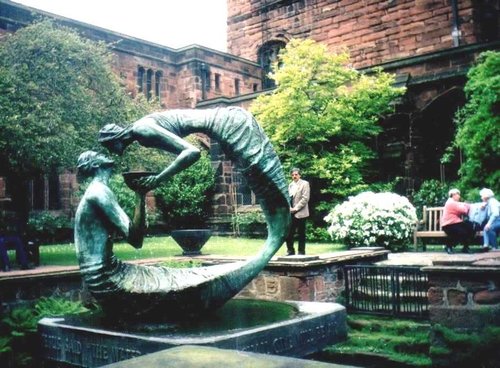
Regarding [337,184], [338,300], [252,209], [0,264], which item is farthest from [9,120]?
[252,209]

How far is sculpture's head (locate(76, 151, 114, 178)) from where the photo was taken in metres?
4.23

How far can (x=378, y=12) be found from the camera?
24.7m

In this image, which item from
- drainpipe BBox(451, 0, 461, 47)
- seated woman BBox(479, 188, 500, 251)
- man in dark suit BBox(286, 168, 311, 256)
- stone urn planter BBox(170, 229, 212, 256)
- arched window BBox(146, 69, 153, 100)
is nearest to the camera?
man in dark suit BBox(286, 168, 311, 256)

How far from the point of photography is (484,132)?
12.6m

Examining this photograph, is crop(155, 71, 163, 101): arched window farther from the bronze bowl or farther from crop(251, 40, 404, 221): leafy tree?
the bronze bowl

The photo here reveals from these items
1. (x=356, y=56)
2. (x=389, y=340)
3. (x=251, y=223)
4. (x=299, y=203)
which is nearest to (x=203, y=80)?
(x=356, y=56)

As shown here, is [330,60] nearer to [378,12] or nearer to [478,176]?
[478,176]

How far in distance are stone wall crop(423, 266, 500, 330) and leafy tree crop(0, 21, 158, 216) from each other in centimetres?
799

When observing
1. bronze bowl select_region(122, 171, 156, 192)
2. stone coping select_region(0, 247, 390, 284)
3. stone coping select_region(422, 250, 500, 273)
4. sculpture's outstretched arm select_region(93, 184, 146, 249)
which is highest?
bronze bowl select_region(122, 171, 156, 192)

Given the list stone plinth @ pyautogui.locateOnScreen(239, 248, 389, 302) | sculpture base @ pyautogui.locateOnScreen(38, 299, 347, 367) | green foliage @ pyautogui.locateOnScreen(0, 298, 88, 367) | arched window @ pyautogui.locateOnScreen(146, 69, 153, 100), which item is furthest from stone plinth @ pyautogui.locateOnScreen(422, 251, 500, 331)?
arched window @ pyautogui.locateOnScreen(146, 69, 153, 100)

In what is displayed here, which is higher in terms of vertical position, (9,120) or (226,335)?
(9,120)

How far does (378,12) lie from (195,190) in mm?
12605

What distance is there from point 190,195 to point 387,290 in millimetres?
13527

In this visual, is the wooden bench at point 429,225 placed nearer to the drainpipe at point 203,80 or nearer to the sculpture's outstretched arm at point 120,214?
the sculpture's outstretched arm at point 120,214
